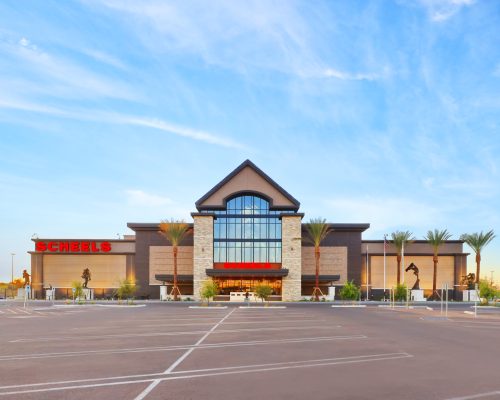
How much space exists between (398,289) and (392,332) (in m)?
44.7

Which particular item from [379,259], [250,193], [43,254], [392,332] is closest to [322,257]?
Result: [379,259]

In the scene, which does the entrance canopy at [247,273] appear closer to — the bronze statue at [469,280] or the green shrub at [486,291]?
the green shrub at [486,291]

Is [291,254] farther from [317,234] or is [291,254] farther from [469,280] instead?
[469,280]

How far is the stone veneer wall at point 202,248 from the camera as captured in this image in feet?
218

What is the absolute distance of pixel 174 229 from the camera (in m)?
66.3

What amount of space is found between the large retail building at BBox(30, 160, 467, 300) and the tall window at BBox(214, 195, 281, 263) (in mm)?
132

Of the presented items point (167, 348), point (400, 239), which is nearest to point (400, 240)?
point (400, 239)

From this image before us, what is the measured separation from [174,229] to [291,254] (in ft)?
50.8

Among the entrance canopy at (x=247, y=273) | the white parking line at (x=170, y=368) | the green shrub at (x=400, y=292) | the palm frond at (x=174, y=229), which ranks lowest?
the green shrub at (x=400, y=292)

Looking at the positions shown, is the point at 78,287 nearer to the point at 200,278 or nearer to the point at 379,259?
the point at 200,278

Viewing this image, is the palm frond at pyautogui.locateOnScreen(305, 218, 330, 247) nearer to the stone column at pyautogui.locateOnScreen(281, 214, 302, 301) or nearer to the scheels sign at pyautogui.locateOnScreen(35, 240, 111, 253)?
the stone column at pyautogui.locateOnScreen(281, 214, 302, 301)

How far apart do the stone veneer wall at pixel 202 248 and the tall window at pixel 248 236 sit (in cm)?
117

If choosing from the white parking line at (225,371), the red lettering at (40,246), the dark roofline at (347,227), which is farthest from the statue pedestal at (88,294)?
the white parking line at (225,371)

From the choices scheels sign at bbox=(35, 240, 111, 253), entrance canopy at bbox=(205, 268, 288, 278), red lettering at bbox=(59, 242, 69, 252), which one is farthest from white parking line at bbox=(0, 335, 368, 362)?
red lettering at bbox=(59, 242, 69, 252)
